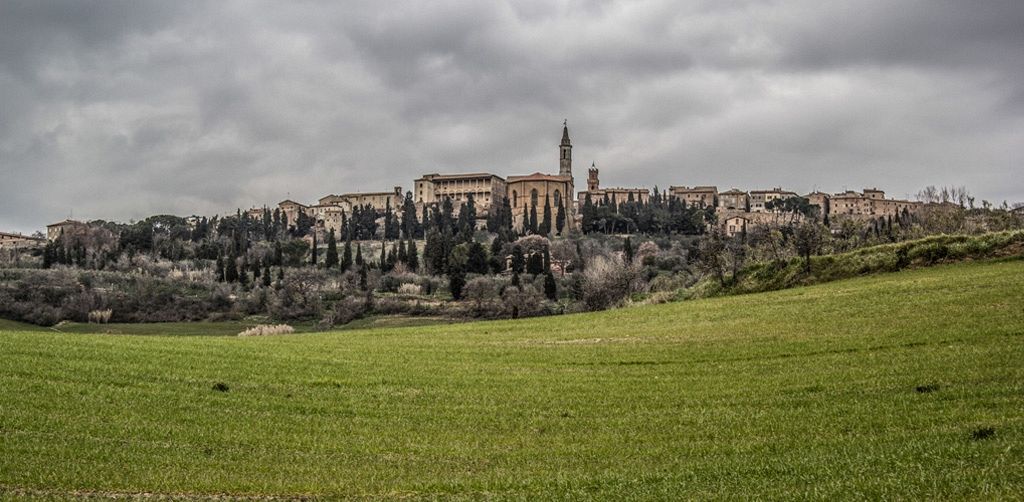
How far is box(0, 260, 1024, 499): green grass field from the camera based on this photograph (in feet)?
39.1

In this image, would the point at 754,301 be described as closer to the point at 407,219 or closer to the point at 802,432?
the point at 802,432

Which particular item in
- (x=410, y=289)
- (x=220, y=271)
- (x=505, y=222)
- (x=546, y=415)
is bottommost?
(x=546, y=415)

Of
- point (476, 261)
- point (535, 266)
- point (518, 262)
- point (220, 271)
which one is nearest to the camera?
point (535, 266)

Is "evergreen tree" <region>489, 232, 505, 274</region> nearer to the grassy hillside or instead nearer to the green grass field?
the grassy hillside

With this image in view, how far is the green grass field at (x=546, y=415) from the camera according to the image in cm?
1191

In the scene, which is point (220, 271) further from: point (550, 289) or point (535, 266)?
point (550, 289)

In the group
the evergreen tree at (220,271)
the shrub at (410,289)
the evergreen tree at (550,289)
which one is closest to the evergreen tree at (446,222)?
the shrub at (410,289)

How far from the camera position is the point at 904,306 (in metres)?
33.4

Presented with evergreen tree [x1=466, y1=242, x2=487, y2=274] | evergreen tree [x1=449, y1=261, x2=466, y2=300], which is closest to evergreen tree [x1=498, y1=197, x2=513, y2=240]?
evergreen tree [x1=466, y1=242, x2=487, y2=274]

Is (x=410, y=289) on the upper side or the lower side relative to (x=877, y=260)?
lower

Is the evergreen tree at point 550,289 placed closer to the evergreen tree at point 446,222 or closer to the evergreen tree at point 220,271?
the evergreen tree at point 220,271

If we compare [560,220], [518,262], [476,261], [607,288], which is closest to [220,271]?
[476,261]

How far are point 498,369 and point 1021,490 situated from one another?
18224 mm

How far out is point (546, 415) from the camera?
18812 mm
